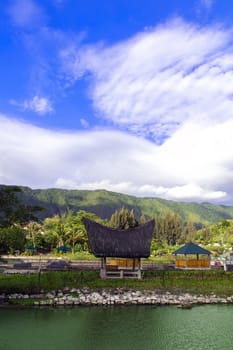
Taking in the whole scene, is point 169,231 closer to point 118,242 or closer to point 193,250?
point 193,250

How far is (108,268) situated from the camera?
2859 cm

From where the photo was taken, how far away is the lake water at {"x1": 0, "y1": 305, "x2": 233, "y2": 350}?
15.3m

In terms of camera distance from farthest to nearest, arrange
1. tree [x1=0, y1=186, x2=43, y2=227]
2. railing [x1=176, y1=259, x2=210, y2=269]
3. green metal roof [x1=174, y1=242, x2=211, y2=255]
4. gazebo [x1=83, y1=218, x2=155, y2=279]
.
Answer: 1. green metal roof [x1=174, y1=242, x2=211, y2=255]
2. railing [x1=176, y1=259, x2=210, y2=269]
3. gazebo [x1=83, y1=218, x2=155, y2=279]
4. tree [x1=0, y1=186, x2=43, y2=227]

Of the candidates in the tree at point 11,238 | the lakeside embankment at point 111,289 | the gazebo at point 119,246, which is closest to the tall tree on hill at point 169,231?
the gazebo at point 119,246

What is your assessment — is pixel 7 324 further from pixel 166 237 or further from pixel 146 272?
pixel 166 237

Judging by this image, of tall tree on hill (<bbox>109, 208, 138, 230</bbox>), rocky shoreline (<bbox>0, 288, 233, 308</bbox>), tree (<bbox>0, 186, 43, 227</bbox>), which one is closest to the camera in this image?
tree (<bbox>0, 186, 43, 227</bbox>)

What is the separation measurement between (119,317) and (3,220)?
8.94 m

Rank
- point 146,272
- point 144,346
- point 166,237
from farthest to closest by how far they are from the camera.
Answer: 1. point 166,237
2. point 146,272
3. point 144,346

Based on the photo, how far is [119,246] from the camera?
28.0m

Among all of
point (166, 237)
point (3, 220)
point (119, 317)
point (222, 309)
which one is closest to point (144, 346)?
point (119, 317)

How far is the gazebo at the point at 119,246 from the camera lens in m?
27.5

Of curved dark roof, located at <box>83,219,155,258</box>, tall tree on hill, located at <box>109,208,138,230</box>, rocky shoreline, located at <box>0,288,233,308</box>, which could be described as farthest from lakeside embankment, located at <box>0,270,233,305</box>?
tall tree on hill, located at <box>109,208,138,230</box>

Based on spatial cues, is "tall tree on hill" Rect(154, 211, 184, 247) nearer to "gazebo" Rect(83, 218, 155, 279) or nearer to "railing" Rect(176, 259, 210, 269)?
"railing" Rect(176, 259, 210, 269)

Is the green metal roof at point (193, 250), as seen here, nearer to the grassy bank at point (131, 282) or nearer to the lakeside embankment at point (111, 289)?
the grassy bank at point (131, 282)
